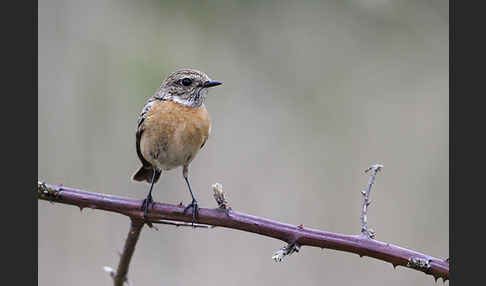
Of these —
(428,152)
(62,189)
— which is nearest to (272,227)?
(62,189)

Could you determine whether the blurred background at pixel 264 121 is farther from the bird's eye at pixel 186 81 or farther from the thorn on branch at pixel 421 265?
the thorn on branch at pixel 421 265

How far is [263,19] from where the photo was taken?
5223mm

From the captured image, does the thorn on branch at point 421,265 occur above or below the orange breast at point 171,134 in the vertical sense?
below

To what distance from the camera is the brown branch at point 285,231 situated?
1.89m

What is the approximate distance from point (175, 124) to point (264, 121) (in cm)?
187

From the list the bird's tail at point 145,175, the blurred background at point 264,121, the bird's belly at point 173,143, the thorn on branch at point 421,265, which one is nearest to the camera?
the thorn on branch at point 421,265

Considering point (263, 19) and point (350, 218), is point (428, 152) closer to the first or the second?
point (350, 218)

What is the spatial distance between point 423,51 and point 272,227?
3766mm

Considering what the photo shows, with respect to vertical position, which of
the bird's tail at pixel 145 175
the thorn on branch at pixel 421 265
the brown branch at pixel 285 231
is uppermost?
the bird's tail at pixel 145 175

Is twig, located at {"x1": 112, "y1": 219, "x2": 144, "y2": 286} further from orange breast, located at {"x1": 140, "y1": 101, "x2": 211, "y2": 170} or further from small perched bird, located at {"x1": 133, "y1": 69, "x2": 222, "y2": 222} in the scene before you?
orange breast, located at {"x1": 140, "y1": 101, "x2": 211, "y2": 170}

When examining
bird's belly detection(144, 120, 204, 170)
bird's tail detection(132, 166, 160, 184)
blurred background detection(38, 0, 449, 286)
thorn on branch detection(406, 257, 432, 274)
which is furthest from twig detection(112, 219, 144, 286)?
blurred background detection(38, 0, 449, 286)

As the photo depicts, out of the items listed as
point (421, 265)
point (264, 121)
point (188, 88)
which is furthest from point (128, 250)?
point (264, 121)

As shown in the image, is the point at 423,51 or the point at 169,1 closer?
the point at 169,1

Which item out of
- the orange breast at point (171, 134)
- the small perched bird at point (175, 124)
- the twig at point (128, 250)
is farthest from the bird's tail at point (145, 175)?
the twig at point (128, 250)
